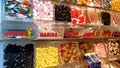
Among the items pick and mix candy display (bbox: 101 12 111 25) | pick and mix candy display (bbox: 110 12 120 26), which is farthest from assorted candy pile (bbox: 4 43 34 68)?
pick and mix candy display (bbox: 110 12 120 26)

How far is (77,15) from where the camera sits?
2.81 meters

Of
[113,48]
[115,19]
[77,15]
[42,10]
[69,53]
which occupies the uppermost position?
[42,10]

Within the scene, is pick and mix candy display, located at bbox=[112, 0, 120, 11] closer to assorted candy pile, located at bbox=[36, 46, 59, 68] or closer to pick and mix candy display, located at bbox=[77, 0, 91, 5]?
pick and mix candy display, located at bbox=[77, 0, 91, 5]

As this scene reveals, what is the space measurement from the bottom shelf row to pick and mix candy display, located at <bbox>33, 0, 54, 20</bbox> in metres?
0.29

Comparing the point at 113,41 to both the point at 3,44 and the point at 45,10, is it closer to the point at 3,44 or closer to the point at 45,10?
the point at 45,10

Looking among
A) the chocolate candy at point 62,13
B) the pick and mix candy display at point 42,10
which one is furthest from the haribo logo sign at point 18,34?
the chocolate candy at point 62,13

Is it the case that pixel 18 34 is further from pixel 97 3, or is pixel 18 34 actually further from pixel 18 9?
pixel 97 3

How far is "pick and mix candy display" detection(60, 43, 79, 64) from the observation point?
2.59m

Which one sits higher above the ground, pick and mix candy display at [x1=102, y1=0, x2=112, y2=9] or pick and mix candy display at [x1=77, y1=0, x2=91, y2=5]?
pick and mix candy display at [x1=77, y1=0, x2=91, y2=5]

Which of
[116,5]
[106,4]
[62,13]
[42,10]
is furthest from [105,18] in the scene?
[42,10]

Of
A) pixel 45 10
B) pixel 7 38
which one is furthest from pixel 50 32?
pixel 7 38

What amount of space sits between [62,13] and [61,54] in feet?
1.62

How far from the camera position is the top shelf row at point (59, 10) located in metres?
2.02

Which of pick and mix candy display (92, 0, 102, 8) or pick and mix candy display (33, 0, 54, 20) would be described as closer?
pick and mix candy display (33, 0, 54, 20)
